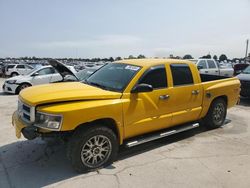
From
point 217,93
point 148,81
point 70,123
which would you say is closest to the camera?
point 70,123

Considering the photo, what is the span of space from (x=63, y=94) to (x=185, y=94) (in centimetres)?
266

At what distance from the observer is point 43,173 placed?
4.14 m

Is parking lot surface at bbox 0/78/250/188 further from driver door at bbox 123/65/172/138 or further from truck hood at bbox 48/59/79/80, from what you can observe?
truck hood at bbox 48/59/79/80

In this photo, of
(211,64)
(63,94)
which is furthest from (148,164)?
(211,64)

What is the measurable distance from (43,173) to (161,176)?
190 cm

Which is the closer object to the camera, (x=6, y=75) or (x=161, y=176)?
(x=161, y=176)

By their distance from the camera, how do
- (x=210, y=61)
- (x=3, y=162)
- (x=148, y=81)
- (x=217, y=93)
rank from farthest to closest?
(x=210, y=61)
(x=217, y=93)
(x=148, y=81)
(x=3, y=162)

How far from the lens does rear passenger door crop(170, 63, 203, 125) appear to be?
532 cm

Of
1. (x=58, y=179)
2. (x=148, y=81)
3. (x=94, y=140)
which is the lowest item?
(x=58, y=179)

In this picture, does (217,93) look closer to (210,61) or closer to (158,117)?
(158,117)

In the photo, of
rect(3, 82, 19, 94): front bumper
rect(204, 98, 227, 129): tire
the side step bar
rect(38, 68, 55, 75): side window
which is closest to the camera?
the side step bar

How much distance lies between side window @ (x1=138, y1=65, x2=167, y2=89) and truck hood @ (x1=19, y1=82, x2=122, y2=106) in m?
0.71

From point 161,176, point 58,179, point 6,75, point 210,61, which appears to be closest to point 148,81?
point 161,176

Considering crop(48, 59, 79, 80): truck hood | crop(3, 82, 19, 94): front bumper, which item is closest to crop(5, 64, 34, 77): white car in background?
crop(3, 82, 19, 94): front bumper
